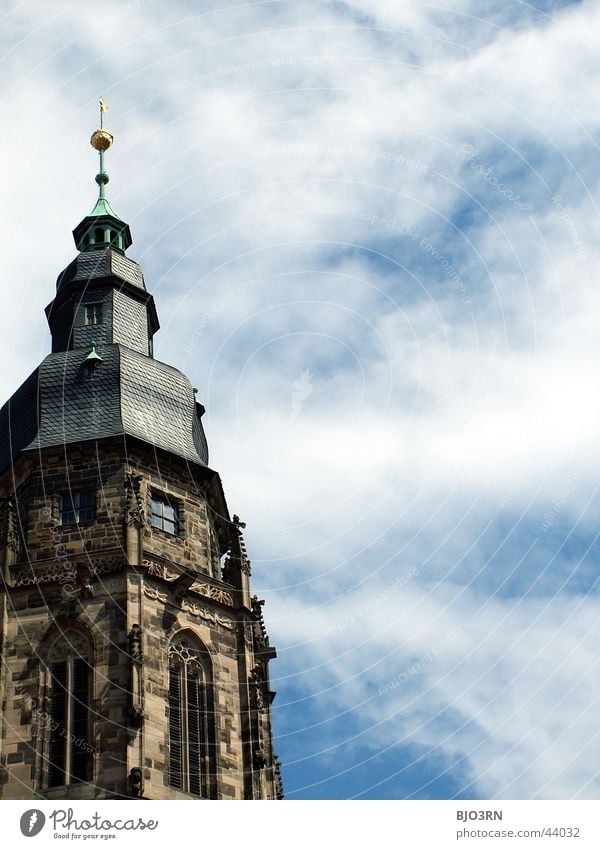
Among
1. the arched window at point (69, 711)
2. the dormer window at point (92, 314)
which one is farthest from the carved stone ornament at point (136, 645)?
the dormer window at point (92, 314)

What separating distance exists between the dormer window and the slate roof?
5.63 ft

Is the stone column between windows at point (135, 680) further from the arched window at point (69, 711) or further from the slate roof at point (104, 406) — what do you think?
the slate roof at point (104, 406)

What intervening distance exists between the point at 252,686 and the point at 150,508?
5.31 meters

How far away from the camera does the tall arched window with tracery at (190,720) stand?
1359 inches

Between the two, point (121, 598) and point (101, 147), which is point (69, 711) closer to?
point (121, 598)

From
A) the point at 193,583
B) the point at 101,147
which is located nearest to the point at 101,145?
the point at 101,147

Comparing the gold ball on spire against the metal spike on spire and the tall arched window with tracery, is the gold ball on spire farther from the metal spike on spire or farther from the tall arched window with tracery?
the tall arched window with tracery

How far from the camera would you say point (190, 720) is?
35.6 meters
